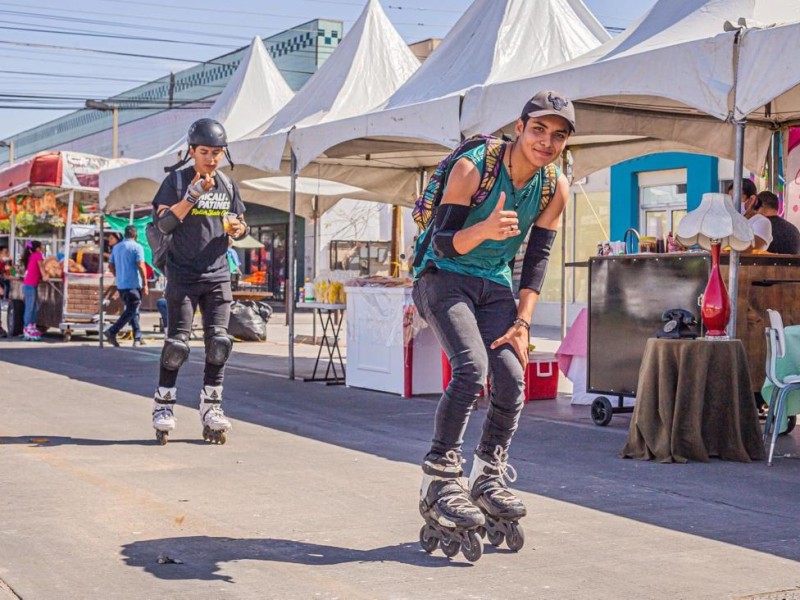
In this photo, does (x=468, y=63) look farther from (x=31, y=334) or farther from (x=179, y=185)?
(x=31, y=334)

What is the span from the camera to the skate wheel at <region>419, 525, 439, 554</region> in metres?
4.90

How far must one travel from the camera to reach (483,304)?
16.6 feet

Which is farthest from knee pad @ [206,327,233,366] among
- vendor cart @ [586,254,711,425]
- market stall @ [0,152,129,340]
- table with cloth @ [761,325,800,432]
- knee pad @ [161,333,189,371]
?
market stall @ [0,152,129,340]

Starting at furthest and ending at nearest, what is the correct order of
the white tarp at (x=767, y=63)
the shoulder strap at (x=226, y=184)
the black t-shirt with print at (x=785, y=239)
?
the black t-shirt with print at (x=785, y=239)
the shoulder strap at (x=226, y=184)
the white tarp at (x=767, y=63)

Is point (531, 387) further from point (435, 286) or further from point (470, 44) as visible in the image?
point (435, 286)

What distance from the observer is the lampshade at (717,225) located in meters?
8.06

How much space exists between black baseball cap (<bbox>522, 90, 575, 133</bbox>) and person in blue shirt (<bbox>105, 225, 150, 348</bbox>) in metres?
14.0

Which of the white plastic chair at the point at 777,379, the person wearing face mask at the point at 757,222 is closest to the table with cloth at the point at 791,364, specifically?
the white plastic chair at the point at 777,379

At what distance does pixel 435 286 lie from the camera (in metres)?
4.96

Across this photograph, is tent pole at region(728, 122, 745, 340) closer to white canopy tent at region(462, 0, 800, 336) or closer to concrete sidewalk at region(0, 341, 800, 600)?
white canopy tent at region(462, 0, 800, 336)

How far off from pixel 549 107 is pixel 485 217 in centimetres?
53

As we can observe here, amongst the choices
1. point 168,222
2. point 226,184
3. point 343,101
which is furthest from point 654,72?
point 343,101

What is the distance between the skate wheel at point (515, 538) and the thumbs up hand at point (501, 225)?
49.6 inches

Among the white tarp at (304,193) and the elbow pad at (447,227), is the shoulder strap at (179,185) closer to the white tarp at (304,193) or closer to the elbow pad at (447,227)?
the elbow pad at (447,227)
